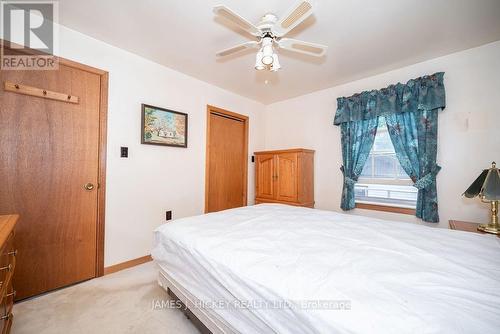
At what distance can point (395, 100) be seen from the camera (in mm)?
2627

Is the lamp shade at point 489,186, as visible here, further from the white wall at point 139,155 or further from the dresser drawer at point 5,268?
the dresser drawer at point 5,268

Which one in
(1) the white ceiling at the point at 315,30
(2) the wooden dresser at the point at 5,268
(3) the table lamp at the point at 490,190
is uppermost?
(1) the white ceiling at the point at 315,30

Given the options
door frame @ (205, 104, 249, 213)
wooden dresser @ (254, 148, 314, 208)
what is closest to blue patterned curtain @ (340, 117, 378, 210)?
wooden dresser @ (254, 148, 314, 208)

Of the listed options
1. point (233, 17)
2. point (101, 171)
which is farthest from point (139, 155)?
point (233, 17)

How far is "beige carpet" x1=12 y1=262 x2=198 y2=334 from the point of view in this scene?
4.77 ft

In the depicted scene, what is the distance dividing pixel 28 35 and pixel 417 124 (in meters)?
4.11

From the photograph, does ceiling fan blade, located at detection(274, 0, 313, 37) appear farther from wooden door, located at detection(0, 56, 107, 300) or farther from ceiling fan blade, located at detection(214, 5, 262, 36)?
wooden door, located at detection(0, 56, 107, 300)

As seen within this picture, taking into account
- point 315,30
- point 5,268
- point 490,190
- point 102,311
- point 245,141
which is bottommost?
point 102,311

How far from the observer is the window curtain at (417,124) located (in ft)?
7.80

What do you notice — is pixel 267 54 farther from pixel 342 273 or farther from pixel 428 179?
pixel 428 179

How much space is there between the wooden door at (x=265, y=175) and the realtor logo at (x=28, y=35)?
284cm

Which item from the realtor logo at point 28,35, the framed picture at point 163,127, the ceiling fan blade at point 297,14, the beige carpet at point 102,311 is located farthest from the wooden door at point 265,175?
the realtor logo at point 28,35

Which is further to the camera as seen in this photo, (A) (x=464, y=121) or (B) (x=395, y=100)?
(B) (x=395, y=100)

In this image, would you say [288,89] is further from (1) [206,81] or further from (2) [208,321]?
(2) [208,321]
